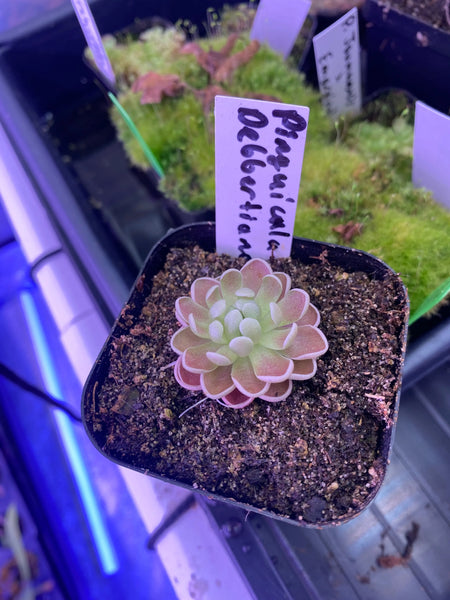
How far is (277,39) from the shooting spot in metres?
1.28

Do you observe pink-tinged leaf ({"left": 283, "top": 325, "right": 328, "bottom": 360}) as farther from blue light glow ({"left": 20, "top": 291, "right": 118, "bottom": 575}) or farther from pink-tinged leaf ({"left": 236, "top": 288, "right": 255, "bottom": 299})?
blue light glow ({"left": 20, "top": 291, "right": 118, "bottom": 575})

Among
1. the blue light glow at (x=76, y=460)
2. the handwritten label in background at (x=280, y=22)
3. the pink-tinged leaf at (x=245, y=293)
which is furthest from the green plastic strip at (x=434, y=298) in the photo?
the blue light glow at (x=76, y=460)

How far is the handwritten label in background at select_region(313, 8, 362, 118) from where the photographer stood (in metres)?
1.00

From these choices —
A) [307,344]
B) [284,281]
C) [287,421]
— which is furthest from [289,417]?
[284,281]

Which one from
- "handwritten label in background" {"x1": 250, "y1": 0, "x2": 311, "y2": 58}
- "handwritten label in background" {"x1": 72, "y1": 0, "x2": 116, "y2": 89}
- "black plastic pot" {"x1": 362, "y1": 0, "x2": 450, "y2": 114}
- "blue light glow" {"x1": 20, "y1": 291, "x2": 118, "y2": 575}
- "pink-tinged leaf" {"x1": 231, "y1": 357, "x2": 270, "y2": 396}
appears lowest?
"blue light glow" {"x1": 20, "y1": 291, "x2": 118, "y2": 575}

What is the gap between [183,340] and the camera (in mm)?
709

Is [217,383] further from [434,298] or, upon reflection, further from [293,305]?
[434,298]

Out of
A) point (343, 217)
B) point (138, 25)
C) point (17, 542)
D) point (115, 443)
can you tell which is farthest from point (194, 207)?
point (17, 542)

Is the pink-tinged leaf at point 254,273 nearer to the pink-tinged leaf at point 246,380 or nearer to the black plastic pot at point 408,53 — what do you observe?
the pink-tinged leaf at point 246,380

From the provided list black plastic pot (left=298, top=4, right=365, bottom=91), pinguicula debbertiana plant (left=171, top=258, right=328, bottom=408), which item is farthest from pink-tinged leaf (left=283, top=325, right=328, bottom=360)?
black plastic pot (left=298, top=4, right=365, bottom=91)

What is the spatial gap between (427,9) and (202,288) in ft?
3.64

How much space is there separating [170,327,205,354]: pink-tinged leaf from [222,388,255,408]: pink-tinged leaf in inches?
3.9

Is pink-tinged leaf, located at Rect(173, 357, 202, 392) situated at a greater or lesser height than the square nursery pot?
greater

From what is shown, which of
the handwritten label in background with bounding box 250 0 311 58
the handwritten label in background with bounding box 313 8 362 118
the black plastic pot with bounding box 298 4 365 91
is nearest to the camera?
the handwritten label in background with bounding box 313 8 362 118
